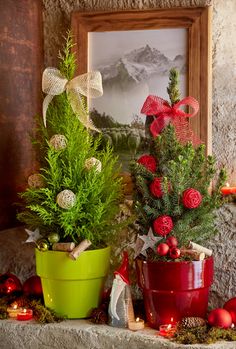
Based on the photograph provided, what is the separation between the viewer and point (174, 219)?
1.57 meters

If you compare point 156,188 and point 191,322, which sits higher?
point 156,188

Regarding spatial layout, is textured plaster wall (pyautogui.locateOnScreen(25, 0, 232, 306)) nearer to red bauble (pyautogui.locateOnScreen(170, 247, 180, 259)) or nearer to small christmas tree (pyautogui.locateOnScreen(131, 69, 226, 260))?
small christmas tree (pyautogui.locateOnScreen(131, 69, 226, 260))

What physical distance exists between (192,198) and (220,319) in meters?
0.29

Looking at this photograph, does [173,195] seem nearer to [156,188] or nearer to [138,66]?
[156,188]

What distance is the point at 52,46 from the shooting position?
6.35 feet

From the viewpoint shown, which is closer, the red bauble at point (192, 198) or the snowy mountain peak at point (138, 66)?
the red bauble at point (192, 198)

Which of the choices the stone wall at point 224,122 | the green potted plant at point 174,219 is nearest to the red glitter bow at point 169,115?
the green potted plant at point 174,219

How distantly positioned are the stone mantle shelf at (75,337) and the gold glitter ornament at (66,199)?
299 mm

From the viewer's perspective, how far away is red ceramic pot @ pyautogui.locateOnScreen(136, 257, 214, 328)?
1.53 m

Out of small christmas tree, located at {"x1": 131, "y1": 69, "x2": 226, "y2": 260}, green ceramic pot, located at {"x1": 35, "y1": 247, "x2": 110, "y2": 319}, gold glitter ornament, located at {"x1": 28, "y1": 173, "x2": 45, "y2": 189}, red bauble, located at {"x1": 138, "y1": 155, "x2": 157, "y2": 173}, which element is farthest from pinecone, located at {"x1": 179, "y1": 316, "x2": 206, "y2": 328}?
gold glitter ornament, located at {"x1": 28, "y1": 173, "x2": 45, "y2": 189}

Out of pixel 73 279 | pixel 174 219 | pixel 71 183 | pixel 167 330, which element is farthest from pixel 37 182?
pixel 167 330

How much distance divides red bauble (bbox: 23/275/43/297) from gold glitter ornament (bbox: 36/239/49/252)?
0.65 ft

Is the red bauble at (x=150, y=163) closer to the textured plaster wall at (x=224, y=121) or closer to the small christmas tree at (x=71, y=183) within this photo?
the small christmas tree at (x=71, y=183)

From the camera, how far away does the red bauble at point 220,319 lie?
4.98ft
